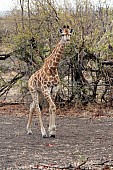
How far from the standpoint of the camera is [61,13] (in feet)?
46.9

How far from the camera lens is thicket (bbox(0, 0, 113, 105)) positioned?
46.6ft

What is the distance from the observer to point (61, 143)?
8.86 metres

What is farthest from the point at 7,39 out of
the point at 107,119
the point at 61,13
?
the point at 107,119

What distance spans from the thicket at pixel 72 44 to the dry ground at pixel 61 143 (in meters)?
1.58

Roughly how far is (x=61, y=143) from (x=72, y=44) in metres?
5.92

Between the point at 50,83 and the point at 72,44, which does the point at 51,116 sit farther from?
the point at 72,44

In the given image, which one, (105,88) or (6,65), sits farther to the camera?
(6,65)

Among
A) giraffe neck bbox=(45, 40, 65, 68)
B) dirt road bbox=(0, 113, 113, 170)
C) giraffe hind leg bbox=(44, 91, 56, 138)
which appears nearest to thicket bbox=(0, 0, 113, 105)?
dirt road bbox=(0, 113, 113, 170)

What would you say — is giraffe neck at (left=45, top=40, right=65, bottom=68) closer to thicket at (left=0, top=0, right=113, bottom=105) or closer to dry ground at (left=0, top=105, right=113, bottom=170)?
dry ground at (left=0, top=105, right=113, bottom=170)

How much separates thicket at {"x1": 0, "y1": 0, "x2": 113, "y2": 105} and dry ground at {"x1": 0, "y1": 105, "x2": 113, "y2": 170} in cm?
158

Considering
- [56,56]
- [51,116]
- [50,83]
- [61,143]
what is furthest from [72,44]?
[61,143]

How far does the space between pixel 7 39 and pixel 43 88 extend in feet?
18.5

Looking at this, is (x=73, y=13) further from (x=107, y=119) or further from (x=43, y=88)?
(x=43, y=88)

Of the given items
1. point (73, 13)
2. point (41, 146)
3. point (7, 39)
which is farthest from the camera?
point (7, 39)
